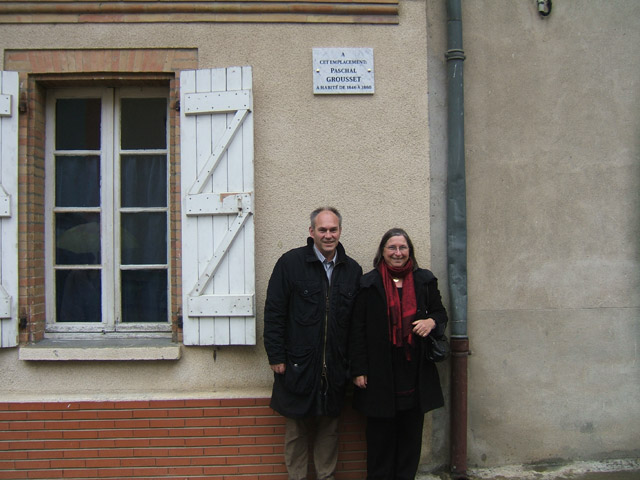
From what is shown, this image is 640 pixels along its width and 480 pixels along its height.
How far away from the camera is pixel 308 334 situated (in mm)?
3309

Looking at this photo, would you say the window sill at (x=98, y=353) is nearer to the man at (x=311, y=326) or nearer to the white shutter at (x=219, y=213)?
the white shutter at (x=219, y=213)

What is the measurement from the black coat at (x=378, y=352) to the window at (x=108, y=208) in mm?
1421

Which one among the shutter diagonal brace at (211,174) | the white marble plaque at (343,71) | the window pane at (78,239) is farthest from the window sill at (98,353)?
the white marble plaque at (343,71)

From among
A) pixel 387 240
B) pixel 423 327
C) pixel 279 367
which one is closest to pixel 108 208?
pixel 279 367

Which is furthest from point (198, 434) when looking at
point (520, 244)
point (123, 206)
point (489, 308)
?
Result: point (520, 244)

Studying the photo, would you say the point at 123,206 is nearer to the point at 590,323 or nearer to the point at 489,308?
the point at 489,308

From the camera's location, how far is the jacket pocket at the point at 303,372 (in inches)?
129

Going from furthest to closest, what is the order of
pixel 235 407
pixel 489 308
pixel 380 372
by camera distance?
pixel 489 308 < pixel 235 407 < pixel 380 372

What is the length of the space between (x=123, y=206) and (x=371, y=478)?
2.46 m

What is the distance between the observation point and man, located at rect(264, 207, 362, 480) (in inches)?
130

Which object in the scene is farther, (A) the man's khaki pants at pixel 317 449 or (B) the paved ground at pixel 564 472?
(B) the paved ground at pixel 564 472

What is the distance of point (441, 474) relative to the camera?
378 centimetres

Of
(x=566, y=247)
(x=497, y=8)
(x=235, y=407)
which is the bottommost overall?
(x=235, y=407)

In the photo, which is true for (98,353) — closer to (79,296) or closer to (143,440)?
(79,296)
